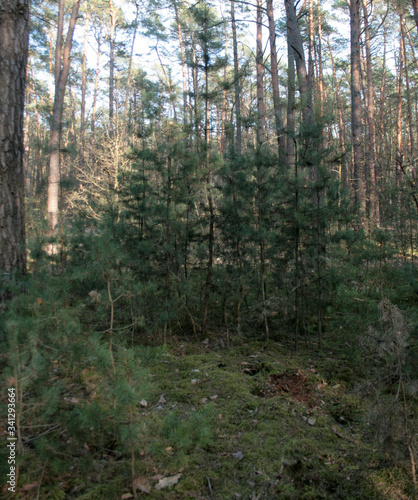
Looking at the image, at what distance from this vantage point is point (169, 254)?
15.8 feet

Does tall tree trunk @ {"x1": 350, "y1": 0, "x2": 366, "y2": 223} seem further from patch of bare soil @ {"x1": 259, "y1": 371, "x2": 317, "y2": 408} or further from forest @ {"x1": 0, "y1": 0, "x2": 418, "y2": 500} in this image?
patch of bare soil @ {"x1": 259, "y1": 371, "x2": 317, "y2": 408}

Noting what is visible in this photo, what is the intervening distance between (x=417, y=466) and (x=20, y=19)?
5792 mm

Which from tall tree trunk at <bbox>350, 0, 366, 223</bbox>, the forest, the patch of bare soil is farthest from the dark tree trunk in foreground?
tall tree trunk at <bbox>350, 0, 366, 223</bbox>

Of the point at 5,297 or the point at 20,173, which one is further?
the point at 20,173

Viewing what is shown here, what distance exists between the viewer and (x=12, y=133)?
392 centimetres

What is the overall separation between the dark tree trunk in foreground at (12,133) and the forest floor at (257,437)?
2180mm

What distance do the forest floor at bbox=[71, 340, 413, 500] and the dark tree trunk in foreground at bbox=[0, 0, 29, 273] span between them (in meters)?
2.18

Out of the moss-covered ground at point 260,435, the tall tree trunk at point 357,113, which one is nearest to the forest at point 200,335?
the moss-covered ground at point 260,435

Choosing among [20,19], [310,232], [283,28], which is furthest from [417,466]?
[283,28]

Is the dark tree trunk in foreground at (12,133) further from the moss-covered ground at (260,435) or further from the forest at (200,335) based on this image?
the moss-covered ground at (260,435)

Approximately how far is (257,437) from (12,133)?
4.02 meters

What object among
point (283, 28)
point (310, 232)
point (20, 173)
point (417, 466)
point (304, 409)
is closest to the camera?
point (417, 466)

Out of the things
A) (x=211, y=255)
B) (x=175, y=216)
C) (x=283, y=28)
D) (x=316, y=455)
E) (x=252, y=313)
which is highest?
(x=283, y=28)

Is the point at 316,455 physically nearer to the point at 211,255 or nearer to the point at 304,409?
the point at 304,409
